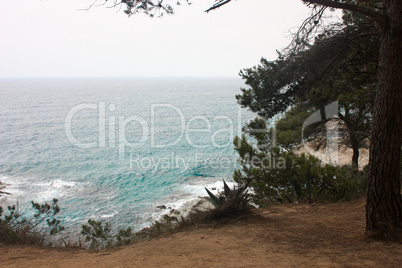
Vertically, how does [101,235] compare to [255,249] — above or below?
below

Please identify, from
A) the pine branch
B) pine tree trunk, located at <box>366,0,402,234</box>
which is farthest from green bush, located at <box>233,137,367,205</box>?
the pine branch

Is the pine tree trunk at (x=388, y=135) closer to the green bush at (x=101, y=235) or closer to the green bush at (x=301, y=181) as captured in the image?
the green bush at (x=301, y=181)

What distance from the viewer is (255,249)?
5.04 meters

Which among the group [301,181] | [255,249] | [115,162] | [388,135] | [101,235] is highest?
[388,135]

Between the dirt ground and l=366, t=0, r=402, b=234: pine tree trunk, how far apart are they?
0.52 m

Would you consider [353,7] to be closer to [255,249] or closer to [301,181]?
[255,249]

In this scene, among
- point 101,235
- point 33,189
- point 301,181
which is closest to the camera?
point 101,235

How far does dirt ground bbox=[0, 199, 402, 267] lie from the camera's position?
4391mm

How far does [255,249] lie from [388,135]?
290 centimetres

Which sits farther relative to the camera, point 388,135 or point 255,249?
point 255,249

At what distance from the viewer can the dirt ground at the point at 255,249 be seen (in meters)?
4.39

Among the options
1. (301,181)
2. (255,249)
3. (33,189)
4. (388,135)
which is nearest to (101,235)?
(255,249)

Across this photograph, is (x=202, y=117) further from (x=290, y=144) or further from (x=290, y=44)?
(x=290, y=44)

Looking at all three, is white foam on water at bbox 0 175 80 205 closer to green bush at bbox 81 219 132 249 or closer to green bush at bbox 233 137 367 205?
green bush at bbox 81 219 132 249
